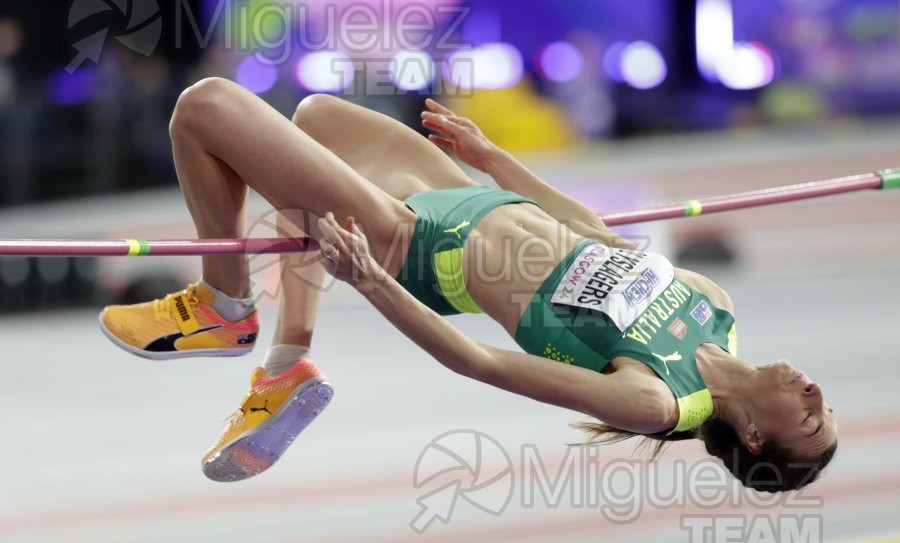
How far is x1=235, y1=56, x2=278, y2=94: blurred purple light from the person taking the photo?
8102mm

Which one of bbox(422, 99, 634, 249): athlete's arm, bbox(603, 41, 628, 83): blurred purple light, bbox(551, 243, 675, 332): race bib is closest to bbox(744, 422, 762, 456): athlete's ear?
bbox(551, 243, 675, 332): race bib

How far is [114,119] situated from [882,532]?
5.11 metres

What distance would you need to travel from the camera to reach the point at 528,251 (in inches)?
122

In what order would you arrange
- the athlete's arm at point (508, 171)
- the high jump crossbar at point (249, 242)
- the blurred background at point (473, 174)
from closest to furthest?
1. the high jump crossbar at point (249, 242)
2. the athlete's arm at point (508, 171)
3. the blurred background at point (473, 174)

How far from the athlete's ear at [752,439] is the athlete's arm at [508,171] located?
0.58 meters

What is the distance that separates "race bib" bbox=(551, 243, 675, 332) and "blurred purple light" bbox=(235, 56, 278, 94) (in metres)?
5.19

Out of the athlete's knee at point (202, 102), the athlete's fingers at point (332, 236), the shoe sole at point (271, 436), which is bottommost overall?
the shoe sole at point (271, 436)

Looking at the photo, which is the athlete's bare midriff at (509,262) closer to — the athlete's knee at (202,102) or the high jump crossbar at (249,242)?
the high jump crossbar at (249,242)

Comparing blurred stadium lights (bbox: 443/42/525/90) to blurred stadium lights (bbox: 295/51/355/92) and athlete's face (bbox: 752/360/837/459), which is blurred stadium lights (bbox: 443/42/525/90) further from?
athlete's face (bbox: 752/360/837/459)

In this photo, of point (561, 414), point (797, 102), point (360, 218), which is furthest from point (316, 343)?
point (797, 102)

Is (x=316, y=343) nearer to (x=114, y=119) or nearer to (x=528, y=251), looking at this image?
(x=114, y=119)

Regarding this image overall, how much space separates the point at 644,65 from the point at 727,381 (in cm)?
693

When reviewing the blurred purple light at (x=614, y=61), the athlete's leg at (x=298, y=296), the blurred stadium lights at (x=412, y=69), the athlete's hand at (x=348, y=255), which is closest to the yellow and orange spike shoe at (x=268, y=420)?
the athlete's leg at (x=298, y=296)

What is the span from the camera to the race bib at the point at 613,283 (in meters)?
3.02
